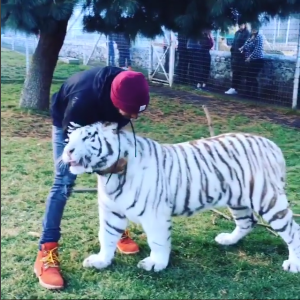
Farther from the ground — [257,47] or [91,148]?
→ [257,47]

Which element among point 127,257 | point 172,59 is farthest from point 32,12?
point 172,59

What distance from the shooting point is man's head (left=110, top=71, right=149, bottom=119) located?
240 cm

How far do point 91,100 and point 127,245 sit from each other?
107 centimetres

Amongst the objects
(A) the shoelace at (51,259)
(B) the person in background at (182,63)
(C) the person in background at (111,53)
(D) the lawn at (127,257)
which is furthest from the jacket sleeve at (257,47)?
(A) the shoelace at (51,259)

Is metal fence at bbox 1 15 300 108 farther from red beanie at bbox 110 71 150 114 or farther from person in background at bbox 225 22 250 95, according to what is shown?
red beanie at bbox 110 71 150 114

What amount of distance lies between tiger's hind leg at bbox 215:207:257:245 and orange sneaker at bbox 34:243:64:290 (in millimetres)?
1081

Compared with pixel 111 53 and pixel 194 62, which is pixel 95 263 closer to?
pixel 194 62

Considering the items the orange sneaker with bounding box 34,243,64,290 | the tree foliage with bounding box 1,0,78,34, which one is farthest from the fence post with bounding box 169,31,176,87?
the orange sneaker with bounding box 34,243,64,290

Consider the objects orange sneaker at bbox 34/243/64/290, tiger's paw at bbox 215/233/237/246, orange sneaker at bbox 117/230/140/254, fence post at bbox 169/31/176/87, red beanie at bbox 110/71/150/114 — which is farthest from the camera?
fence post at bbox 169/31/176/87

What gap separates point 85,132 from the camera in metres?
2.56

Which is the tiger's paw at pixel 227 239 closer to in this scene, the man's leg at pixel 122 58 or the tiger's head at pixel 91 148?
the tiger's head at pixel 91 148

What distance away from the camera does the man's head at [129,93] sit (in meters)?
2.40

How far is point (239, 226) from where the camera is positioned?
3.25 m

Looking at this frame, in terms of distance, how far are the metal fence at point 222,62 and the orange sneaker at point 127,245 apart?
419 centimetres
